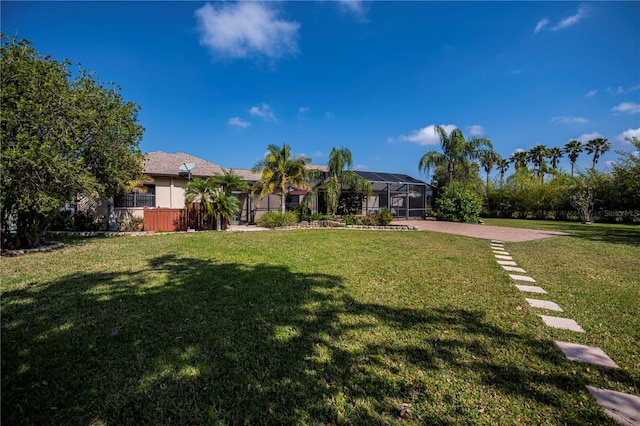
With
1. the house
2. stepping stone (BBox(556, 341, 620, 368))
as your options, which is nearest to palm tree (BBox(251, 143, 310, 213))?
the house

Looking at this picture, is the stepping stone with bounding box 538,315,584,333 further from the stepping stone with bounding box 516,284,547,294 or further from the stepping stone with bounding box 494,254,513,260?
the stepping stone with bounding box 494,254,513,260

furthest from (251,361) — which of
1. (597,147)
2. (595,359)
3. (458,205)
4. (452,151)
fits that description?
(597,147)

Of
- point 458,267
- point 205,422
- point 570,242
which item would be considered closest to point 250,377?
point 205,422

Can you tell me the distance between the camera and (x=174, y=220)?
13.8 m

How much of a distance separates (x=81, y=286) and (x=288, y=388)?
4.57 metres

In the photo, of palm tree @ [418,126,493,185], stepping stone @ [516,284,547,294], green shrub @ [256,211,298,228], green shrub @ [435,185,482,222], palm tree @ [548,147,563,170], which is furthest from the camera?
palm tree @ [548,147,563,170]

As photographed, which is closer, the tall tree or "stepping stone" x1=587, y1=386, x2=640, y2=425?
"stepping stone" x1=587, y1=386, x2=640, y2=425

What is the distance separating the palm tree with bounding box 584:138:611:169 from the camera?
3153 centimetres

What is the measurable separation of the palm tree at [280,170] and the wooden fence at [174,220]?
3.40 metres

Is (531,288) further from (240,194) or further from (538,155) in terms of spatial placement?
(538,155)

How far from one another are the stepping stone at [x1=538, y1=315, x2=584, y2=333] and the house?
1485 cm

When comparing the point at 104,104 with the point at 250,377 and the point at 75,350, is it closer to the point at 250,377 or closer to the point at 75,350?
the point at 75,350

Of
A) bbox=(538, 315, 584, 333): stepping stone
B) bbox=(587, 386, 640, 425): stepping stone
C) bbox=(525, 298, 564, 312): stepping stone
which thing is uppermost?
bbox=(525, 298, 564, 312): stepping stone

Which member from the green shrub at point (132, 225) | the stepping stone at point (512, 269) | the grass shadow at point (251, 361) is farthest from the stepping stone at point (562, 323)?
the green shrub at point (132, 225)
